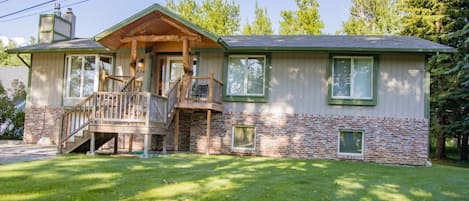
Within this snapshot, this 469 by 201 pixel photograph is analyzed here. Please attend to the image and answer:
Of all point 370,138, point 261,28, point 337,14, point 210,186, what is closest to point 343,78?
point 370,138

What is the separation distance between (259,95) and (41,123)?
768cm

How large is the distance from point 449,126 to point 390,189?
12.1 m

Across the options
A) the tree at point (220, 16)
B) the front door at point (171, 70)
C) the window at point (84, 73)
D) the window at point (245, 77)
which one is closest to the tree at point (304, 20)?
the tree at point (220, 16)

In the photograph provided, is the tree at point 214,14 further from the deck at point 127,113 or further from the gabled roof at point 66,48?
the deck at point 127,113

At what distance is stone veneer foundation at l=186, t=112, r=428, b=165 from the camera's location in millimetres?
11273

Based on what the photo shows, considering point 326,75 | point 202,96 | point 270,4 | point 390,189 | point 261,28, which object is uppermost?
point 270,4

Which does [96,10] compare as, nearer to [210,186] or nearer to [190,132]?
[190,132]

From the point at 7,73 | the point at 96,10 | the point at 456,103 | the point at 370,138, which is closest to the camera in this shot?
the point at 370,138

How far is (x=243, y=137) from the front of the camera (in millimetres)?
12328

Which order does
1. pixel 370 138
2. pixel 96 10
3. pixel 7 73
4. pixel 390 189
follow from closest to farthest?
pixel 390 189 < pixel 370 138 < pixel 7 73 < pixel 96 10

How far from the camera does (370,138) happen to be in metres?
11.5

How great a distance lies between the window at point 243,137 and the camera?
40.2ft

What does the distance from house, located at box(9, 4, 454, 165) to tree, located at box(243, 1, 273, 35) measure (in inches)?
570

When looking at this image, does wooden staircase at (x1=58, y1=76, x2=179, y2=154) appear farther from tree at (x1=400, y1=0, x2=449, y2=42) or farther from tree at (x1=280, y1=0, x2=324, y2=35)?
tree at (x1=280, y1=0, x2=324, y2=35)
